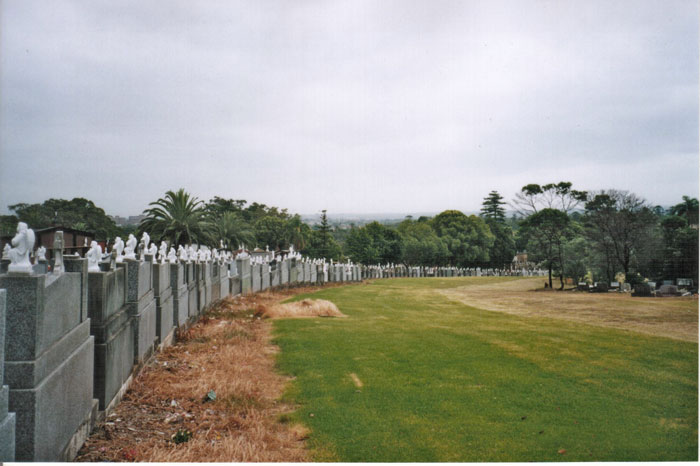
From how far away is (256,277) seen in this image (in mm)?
17484

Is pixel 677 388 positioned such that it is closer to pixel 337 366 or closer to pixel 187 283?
pixel 337 366

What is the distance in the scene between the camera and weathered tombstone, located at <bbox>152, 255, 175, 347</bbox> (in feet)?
Answer: 22.1

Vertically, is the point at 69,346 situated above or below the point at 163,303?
above

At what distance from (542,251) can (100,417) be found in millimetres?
26194

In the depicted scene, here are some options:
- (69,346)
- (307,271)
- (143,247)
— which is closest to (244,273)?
(143,247)

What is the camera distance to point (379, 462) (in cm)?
370

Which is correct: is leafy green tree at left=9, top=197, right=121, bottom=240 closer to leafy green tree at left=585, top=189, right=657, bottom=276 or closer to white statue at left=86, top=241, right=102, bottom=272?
white statue at left=86, top=241, right=102, bottom=272

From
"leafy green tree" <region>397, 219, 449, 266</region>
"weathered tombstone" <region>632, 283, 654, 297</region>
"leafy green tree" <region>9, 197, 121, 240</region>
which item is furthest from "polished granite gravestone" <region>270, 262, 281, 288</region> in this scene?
"leafy green tree" <region>397, 219, 449, 266</region>

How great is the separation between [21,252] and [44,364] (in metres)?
0.74

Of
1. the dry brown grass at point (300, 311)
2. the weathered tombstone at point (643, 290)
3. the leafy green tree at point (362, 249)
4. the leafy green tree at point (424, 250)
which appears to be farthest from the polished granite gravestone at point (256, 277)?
the leafy green tree at point (424, 250)

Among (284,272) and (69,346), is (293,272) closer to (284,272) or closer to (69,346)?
(284,272)

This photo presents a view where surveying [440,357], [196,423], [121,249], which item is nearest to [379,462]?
[196,423]

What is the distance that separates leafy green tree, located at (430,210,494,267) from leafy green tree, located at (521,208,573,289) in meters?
26.0

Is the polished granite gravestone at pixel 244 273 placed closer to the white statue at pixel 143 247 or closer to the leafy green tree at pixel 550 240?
the white statue at pixel 143 247
